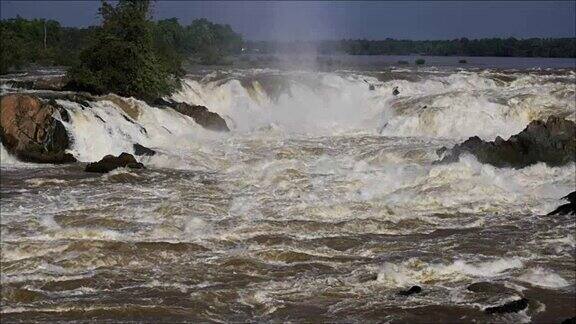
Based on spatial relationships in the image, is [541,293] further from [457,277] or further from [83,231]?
[83,231]

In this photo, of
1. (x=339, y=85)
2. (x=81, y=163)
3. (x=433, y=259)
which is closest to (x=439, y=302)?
(x=433, y=259)

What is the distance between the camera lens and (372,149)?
73.4ft

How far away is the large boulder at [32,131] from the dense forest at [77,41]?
8.80 m

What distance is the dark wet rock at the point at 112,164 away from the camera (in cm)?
1780

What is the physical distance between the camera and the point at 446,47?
390 ft

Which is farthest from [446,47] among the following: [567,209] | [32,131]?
[567,209]

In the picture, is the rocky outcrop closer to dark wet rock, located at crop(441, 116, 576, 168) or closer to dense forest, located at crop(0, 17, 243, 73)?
dense forest, located at crop(0, 17, 243, 73)

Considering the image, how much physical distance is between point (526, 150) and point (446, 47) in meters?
104

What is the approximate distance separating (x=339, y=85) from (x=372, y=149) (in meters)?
12.7

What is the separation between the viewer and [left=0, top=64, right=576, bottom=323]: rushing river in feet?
29.5

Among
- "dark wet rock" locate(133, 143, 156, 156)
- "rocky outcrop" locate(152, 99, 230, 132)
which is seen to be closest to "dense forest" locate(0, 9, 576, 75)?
"rocky outcrop" locate(152, 99, 230, 132)

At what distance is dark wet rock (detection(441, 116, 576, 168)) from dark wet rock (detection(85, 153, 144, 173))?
25.8 ft

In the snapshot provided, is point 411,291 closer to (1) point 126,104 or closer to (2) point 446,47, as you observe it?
(1) point 126,104

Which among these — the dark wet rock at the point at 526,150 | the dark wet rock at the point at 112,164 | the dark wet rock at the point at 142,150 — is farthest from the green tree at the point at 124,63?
the dark wet rock at the point at 526,150
